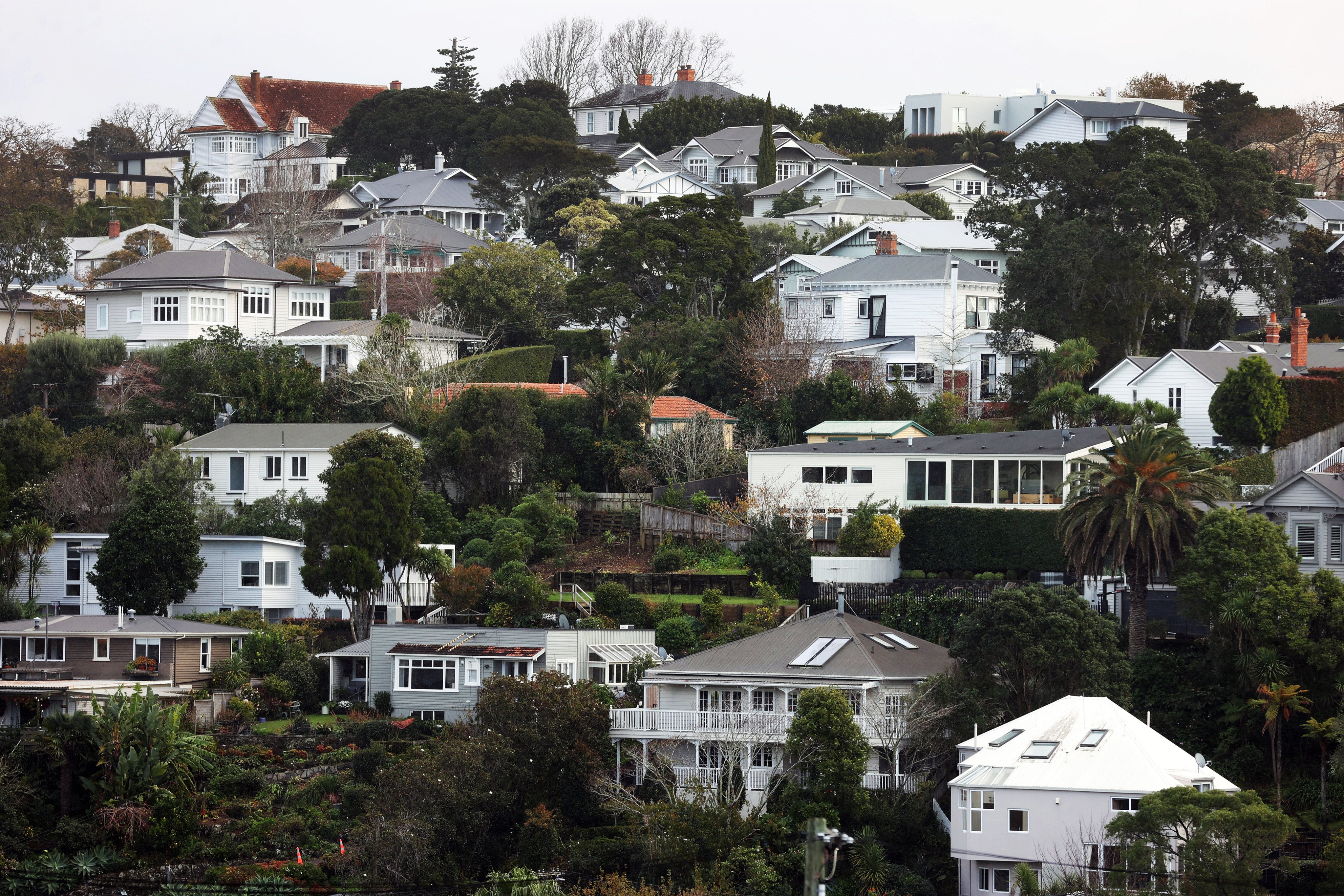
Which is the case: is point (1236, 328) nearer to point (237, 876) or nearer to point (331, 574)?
point (331, 574)

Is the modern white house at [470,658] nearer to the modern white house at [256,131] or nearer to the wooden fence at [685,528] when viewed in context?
the wooden fence at [685,528]

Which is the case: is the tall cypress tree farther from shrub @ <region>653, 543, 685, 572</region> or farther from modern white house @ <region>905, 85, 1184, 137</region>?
shrub @ <region>653, 543, 685, 572</region>

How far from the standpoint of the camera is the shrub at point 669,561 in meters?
59.0

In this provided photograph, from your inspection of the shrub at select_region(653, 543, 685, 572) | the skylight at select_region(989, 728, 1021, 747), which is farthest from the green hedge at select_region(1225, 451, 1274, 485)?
the skylight at select_region(989, 728, 1021, 747)

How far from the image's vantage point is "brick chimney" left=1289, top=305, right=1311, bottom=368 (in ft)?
224

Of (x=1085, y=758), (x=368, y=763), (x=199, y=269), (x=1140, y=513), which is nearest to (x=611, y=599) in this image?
(x=368, y=763)

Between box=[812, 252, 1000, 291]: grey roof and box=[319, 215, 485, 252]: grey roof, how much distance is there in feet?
82.5

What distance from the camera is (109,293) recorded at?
81438 millimetres

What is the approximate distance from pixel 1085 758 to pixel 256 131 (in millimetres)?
102314

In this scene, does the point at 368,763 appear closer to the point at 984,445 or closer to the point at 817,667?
the point at 817,667

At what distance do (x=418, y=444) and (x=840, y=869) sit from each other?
98.9 ft

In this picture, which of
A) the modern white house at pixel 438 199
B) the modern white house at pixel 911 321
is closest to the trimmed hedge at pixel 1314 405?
the modern white house at pixel 911 321

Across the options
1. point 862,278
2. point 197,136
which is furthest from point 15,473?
point 197,136

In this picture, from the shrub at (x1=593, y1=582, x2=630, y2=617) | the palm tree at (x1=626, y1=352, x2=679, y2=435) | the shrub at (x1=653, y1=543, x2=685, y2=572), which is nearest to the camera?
the shrub at (x1=593, y1=582, x2=630, y2=617)
